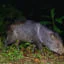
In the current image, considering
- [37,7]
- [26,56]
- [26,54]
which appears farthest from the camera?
[37,7]

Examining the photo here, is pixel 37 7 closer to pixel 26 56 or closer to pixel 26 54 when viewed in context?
pixel 26 54

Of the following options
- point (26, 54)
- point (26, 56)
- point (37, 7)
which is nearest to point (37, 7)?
point (37, 7)

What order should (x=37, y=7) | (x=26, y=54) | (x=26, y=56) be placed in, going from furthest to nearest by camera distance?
(x=37, y=7), (x=26, y=54), (x=26, y=56)

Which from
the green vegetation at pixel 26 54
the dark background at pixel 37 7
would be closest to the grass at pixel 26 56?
the green vegetation at pixel 26 54

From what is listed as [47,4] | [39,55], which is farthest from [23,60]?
[47,4]

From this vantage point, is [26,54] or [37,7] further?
[37,7]

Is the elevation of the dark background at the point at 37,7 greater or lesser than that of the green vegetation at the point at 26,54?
greater

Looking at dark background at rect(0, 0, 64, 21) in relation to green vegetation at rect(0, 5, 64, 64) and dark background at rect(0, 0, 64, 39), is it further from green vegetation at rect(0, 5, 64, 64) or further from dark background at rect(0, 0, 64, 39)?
green vegetation at rect(0, 5, 64, 64)

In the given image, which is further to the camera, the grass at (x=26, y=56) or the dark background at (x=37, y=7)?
the dark background at (x=37, y=7)

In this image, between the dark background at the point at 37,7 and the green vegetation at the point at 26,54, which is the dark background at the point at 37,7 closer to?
the dark background at the point at 37,7

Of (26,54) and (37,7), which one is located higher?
(37,7)

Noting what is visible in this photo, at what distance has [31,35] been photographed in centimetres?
852

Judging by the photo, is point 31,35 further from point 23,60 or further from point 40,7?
point 40,7

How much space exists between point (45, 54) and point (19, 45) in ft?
2.82
